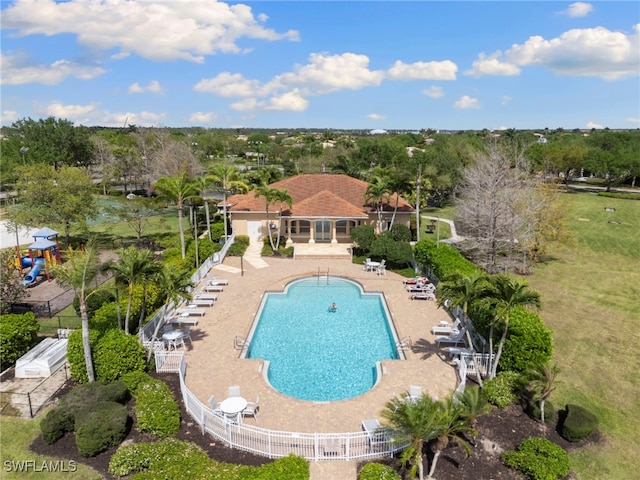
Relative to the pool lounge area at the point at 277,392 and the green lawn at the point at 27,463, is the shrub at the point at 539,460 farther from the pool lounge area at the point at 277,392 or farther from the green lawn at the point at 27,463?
the green lawn at the point at 27,463

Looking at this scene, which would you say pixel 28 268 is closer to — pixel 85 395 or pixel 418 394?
pixel 85 395

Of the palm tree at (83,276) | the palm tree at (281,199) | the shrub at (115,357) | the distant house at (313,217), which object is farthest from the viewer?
the distant house at (313,217)

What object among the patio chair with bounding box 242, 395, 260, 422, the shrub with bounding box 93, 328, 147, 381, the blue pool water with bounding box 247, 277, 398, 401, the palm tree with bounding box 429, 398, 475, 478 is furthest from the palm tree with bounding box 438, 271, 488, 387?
the shrub with bounding box 93, 328, 147, 381

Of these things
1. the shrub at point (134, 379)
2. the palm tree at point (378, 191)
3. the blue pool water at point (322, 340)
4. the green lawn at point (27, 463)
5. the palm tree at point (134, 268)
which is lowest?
the green lawn at point (27, 463)

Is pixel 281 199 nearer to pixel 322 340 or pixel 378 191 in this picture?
pixel 378 191

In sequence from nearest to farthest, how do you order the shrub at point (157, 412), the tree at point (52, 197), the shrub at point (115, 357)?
the shrub at point (157, 412), the shrub at point (115, 357), the tree at point (52, 197)

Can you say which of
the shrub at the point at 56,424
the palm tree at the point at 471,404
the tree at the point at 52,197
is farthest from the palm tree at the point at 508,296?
the tree at the point at 52,197

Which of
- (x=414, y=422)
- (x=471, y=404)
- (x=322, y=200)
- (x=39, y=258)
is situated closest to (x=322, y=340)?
(x=471, y=404)

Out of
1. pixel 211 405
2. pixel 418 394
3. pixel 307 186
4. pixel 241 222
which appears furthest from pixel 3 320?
pixel 307 186
